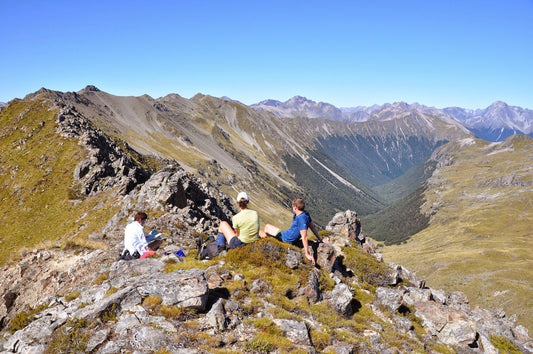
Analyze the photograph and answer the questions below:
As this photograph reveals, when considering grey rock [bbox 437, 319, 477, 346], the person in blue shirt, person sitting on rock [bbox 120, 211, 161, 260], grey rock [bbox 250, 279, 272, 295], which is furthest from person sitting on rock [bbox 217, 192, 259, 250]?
grey rock [bbox 437, 319, 477, 346]

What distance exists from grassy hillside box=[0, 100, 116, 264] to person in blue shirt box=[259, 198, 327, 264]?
75.8ft

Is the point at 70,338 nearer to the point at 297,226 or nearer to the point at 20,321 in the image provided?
the point at 20,321

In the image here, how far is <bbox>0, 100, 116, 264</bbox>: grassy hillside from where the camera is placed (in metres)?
44.7

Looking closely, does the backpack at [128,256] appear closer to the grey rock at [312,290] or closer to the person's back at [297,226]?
the person's back at [297,226]

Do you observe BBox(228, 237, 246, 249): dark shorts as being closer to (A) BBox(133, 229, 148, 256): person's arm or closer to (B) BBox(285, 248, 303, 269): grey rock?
(B) BBox(285, 248, 303, 269): grey rock

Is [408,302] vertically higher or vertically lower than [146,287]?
lower

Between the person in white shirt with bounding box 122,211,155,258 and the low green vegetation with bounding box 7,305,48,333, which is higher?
the person in white shirt with bounding box 122,211,155,258

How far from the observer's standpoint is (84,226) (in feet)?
139

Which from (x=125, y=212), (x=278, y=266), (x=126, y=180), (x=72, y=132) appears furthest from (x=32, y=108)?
(x=278, y=266)

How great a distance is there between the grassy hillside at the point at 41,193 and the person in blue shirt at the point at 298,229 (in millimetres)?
23111

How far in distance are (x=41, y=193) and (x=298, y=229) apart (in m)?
59.8

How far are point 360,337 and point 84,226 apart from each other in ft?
136

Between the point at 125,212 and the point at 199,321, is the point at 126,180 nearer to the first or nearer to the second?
the point at 125,212

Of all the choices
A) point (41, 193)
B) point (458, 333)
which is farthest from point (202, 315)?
point (41, 193)
